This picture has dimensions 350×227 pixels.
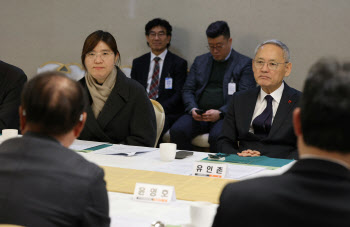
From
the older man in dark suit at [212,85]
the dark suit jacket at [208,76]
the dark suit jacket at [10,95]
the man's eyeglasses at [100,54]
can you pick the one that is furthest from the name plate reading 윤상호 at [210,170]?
the dark suit jacket at [208,76]

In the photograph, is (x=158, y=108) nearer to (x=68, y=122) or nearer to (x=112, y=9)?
(x=68, y=122)

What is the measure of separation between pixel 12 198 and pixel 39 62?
607cm

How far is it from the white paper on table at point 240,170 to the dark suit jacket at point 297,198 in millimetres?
1300

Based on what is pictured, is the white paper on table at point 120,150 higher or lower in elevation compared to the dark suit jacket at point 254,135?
lower

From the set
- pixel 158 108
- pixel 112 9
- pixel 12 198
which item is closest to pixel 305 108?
pixel 12 198

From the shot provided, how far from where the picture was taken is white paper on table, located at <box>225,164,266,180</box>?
8.36 ft

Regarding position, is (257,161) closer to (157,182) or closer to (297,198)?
(157,182)

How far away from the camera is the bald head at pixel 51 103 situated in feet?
4.88

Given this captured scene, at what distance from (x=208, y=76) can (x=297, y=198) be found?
461 centimetres

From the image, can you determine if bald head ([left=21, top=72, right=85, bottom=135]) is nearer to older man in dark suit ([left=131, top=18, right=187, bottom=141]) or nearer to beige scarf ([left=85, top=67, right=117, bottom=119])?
beige scarf ([left=85, top=67, right=117, bottom=119])

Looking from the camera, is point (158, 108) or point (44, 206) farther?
point (158, 108)

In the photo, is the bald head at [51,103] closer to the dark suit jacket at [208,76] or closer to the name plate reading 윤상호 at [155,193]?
the name plate reading 윤상호 at [155,193]

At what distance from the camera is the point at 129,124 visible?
3754 millimetres

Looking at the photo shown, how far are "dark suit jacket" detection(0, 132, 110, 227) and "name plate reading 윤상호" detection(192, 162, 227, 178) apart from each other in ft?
3.69
